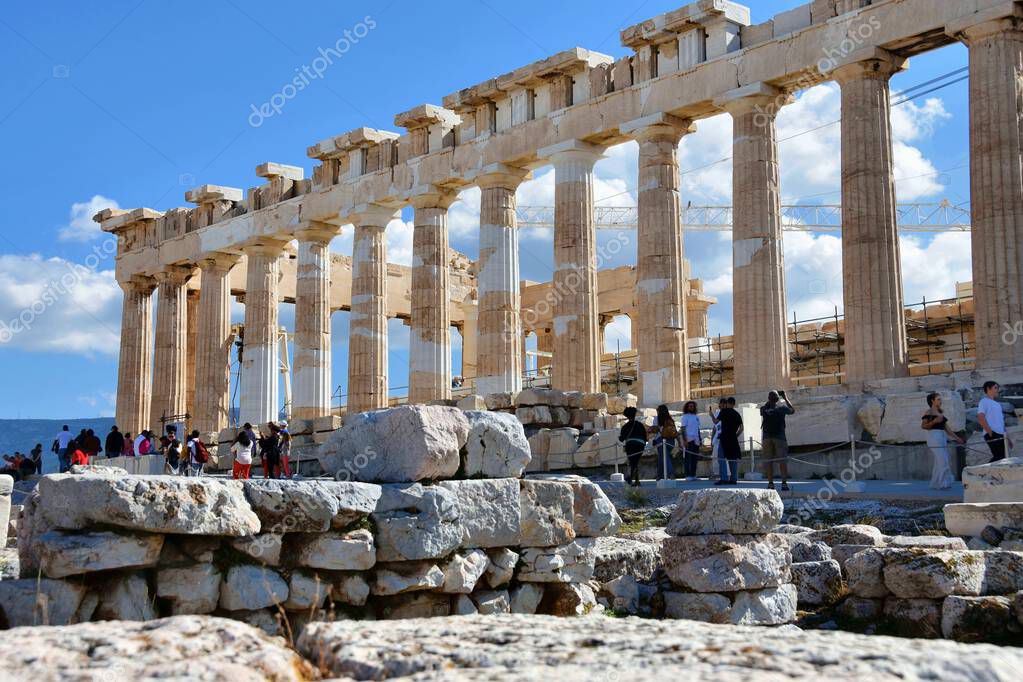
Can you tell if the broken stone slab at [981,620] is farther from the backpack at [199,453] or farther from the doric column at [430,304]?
the doric column at [430,304]

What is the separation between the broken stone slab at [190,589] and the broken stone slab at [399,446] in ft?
6.05

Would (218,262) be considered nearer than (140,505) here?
No

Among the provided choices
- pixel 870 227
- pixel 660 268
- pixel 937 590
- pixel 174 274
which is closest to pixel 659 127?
pixel 660 268

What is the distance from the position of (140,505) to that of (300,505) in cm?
118

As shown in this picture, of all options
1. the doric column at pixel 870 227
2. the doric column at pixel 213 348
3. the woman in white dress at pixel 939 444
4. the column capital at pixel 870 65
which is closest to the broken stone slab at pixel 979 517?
the woman in white dress at pixel 939 444


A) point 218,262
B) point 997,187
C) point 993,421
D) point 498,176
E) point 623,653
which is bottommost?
point 623,653

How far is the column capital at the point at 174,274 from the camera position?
1539 inches

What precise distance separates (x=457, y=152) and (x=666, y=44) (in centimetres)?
659

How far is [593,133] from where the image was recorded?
27.5 meters

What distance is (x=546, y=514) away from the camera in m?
9.91

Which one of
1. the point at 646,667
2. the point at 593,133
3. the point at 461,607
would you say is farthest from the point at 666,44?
the point at 646,667

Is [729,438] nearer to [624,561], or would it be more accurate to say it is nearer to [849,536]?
[849,536]

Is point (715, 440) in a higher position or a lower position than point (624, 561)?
higher

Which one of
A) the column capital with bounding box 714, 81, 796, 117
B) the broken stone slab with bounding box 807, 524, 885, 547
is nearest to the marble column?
the column capital with bounding box 714, 81, 796, 117
